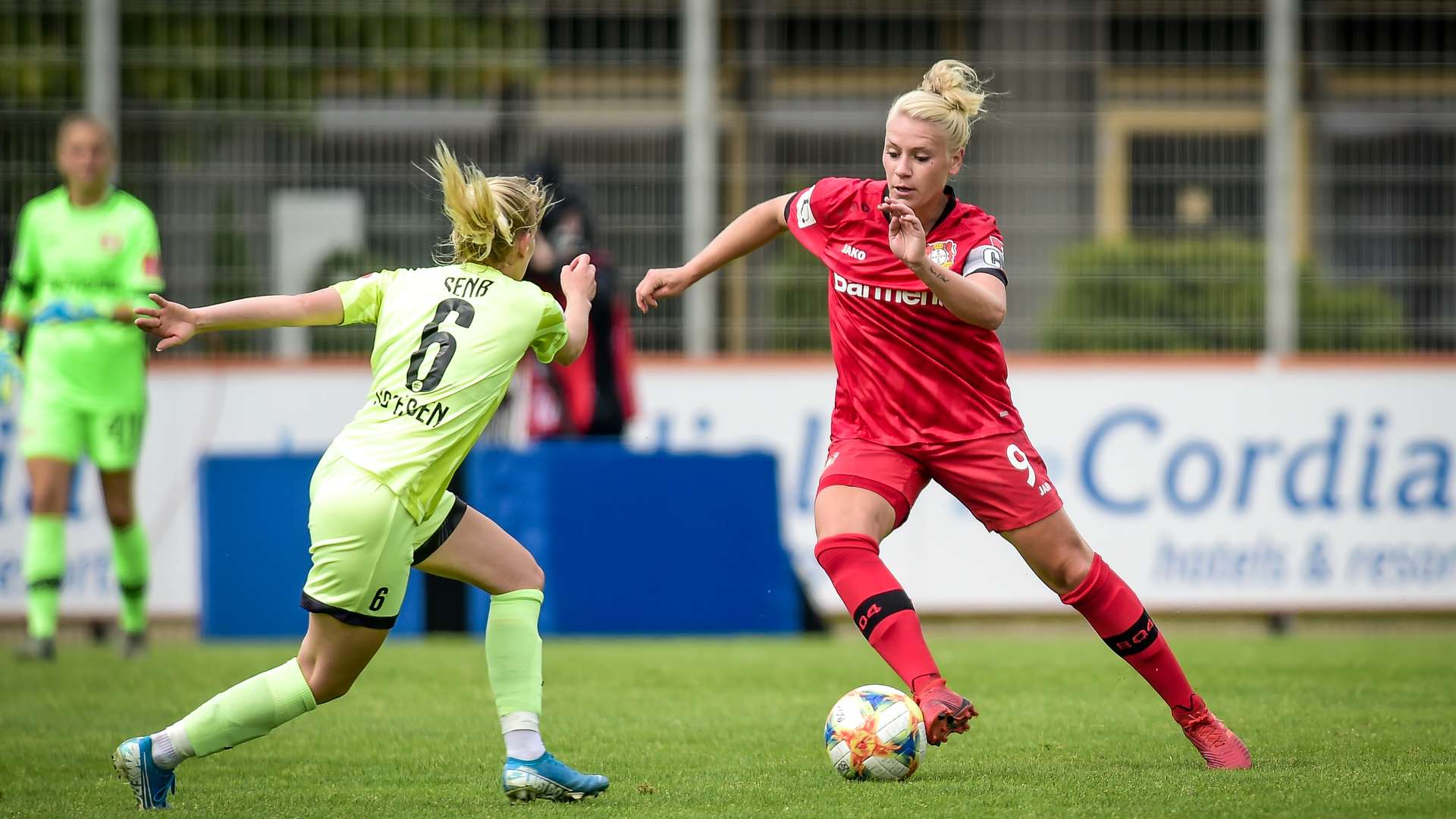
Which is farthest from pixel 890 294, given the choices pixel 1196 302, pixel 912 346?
pixel 1196 302

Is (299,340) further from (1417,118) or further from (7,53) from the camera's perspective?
(1417,118)

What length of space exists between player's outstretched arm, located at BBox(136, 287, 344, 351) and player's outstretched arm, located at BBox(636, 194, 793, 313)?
1.12m

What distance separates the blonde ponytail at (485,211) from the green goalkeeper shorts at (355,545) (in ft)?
2.07

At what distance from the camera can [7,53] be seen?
11039mm

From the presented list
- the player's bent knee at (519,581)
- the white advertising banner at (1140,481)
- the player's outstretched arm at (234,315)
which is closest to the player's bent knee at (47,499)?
the white advertising banner at (1140,481)

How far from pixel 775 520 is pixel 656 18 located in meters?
3.18

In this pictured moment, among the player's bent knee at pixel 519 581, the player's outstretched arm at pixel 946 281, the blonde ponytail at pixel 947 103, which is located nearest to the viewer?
the player's outstretched arm at pixel 946 281

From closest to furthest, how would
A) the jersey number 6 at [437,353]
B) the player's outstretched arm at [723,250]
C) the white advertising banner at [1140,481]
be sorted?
the jersey number 6 at [437,353] < the player's outstretched arm at [723,250] < the white advertising banner at [1140,481]

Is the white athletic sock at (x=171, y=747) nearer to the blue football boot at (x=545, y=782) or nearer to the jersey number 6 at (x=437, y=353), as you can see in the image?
the blue football boot at (x=545, y=782)

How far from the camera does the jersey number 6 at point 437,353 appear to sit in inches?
183

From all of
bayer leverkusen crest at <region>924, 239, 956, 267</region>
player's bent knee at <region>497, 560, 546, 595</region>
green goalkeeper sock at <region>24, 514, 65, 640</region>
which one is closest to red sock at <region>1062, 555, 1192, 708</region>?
bayer leverkusen crest at <region>924, 239, 956, 267</region>

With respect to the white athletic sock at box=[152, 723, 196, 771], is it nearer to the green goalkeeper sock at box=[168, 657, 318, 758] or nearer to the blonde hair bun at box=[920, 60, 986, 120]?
the green goalkeeper sock at box=[168, 657, 318, 758]

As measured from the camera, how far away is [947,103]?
5.21 m

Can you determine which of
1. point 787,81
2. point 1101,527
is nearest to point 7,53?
point 787,81
